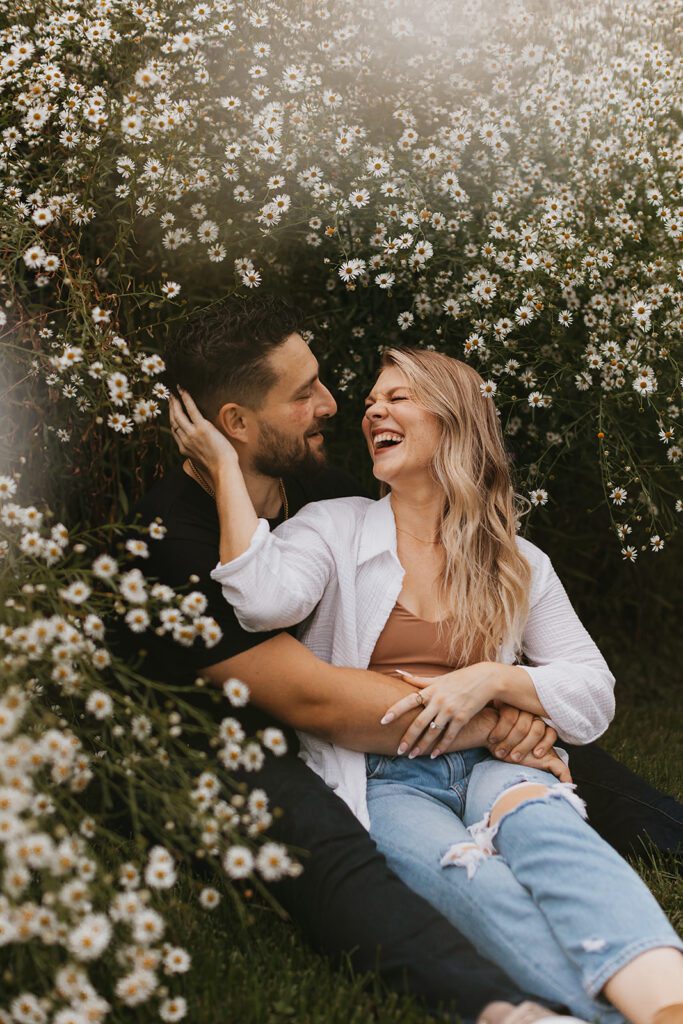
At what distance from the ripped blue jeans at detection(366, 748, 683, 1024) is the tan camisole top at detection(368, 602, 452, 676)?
234 mm

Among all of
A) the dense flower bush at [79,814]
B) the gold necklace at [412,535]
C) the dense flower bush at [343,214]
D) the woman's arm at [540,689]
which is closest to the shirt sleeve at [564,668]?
the woman's arm at [540,689]

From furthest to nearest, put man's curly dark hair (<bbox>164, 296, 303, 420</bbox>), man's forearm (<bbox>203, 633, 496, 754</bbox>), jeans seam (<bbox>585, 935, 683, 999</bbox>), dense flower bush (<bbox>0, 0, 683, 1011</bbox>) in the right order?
dense flower bush (<bbox>0, 0, 683, 1011</bbox>)
man's curly dark hair (<bbox>164, 296, 303, 420</bbox>)
man's forearm (<bbox>203, 633, 496, 754</bbox>)
jeans seam (<bbox>585, 935, 683, 999</bbox>)

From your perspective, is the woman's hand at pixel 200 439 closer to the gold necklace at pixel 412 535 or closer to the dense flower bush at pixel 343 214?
the dense flower bush at pixel 343 214

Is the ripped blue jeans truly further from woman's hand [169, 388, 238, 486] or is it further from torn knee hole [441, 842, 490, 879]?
woman's hand [169, 388, 238, 486]

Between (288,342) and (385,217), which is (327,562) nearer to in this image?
(288,342)

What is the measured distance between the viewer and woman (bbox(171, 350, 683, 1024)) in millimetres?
2045

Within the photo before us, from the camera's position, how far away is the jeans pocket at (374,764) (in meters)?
2.54

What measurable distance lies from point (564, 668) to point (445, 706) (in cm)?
35

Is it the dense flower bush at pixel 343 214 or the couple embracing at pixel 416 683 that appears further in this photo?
the dense flower bush at pixel 343 214

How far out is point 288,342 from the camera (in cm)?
296

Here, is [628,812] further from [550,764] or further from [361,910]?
[361,910]

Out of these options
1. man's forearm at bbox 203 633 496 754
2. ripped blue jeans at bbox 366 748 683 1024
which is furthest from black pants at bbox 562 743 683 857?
man's forearm at bbox 203 633 496 754

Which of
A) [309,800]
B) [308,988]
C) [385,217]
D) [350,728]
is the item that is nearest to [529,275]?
[385,217]

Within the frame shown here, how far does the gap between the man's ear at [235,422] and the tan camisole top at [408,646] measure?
2.16ft
